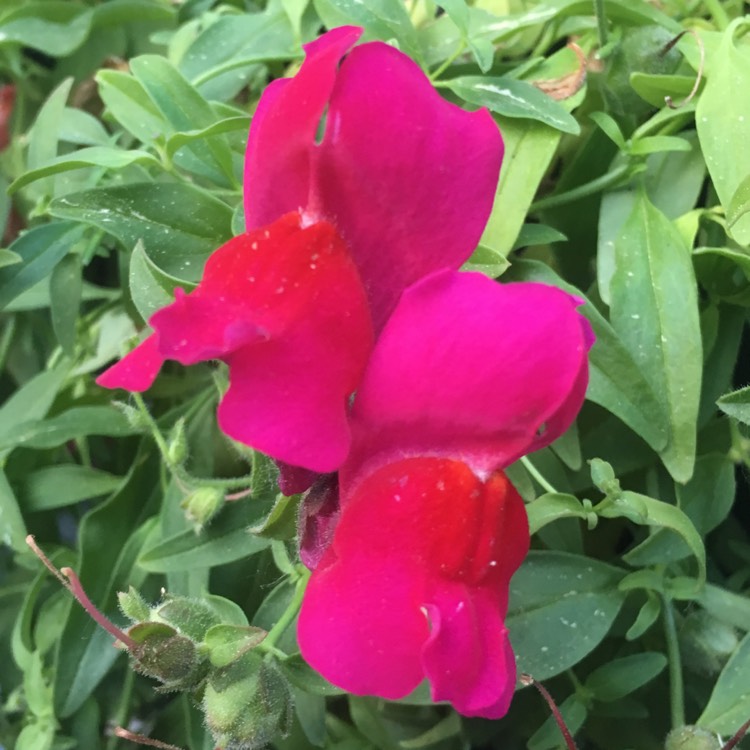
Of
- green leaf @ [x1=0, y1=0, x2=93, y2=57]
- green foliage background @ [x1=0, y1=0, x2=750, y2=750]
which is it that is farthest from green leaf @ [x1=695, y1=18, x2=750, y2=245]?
green leaf @ [x1=0, y1=0, x2=93, y2=57]

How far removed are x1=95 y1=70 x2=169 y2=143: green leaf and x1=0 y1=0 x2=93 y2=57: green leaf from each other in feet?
0.54

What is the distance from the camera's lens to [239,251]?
271 millimetres

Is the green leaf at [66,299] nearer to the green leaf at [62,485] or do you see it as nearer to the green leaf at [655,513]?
the green leaf at [62,485]

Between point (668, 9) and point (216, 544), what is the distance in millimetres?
439

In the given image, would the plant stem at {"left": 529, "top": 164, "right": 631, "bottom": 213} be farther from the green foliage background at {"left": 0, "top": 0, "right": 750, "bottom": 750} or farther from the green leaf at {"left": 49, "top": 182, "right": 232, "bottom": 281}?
the green leaf at {"left": 49, "top": 182, "right": 232, "bottom": 281}

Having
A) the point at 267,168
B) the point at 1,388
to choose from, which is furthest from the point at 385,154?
the point at 1,388

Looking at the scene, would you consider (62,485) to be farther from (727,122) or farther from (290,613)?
(727,122)

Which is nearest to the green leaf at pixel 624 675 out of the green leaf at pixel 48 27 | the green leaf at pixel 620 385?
the green leaf at pixel 620 385

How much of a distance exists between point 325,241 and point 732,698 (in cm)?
30

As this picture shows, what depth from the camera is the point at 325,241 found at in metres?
0.28

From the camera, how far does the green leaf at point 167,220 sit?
47 cm

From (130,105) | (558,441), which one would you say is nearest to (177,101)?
(130,105)

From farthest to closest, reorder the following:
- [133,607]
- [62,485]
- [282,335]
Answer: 1. [62,485]
2. [133,607]
3. [282,335]

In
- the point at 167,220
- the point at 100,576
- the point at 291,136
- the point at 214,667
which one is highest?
the point at 291,136
